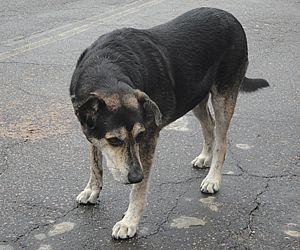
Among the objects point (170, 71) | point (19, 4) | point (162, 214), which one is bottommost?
point (19, 4)

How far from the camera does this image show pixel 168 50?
4.18 metres

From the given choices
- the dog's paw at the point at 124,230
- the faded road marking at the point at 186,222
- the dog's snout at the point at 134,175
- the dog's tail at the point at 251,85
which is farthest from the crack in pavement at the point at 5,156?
the dog's tail at the point at 251,85

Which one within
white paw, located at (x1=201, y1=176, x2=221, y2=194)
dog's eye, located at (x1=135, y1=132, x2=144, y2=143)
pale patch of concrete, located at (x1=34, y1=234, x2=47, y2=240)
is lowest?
white paw, located at (x1=201, y1=176, x2=221, y2=194)

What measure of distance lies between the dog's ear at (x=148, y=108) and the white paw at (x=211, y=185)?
1163 mm

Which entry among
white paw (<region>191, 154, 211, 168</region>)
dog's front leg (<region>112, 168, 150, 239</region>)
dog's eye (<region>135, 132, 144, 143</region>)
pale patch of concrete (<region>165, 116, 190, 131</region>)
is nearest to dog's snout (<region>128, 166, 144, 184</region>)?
dog's eye (<region>135, 132, 144, 143</region>)

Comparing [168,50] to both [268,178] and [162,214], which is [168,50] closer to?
[162,214]

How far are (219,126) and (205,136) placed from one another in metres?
0.38

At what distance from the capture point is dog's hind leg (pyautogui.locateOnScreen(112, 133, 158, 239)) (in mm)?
3910

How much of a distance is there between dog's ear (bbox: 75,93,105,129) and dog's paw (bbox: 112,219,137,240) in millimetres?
846

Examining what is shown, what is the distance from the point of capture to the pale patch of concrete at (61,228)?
393 cm

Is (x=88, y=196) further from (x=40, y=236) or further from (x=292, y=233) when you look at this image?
(x=292, y=233)

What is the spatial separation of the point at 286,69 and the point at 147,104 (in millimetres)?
5553

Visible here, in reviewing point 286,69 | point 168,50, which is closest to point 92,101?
point 168,50

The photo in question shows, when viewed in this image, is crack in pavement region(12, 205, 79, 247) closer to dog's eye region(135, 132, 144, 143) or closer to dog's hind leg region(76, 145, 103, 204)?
dog's hind leg region(76, 145, 103, 204)
